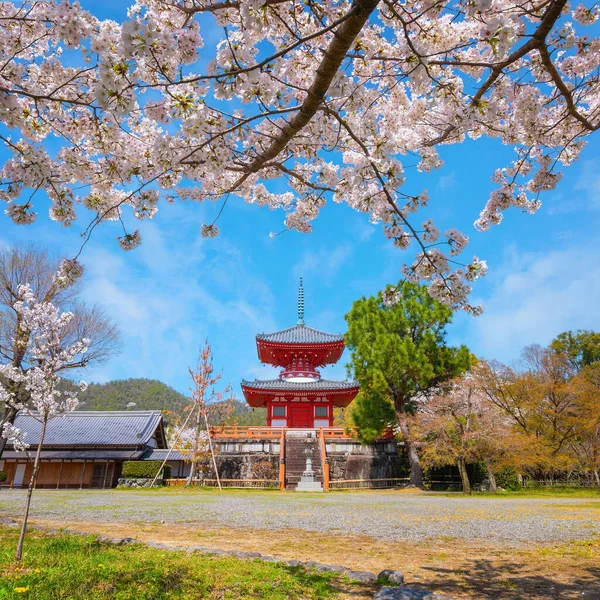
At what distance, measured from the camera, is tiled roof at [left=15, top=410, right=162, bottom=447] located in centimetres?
2555

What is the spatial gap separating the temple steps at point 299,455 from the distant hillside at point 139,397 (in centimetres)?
3593

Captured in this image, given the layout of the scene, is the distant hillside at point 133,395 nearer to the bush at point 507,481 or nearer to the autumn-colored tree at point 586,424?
the bush at point 507,481

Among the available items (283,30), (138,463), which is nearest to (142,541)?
(283,30)

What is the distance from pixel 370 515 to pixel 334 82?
24.8 feet

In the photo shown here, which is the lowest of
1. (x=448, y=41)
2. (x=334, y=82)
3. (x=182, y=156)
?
(x=182, y=156)

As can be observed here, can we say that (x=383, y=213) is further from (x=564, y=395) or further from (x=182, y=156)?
(x=564, y=395)

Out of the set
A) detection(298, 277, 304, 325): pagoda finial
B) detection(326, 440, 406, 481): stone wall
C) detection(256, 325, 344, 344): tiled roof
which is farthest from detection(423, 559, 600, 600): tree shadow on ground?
detection(298, 277, 304, 325): pagoda finial

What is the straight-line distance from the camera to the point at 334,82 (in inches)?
125

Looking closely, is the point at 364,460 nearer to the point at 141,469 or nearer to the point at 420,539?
the point at 141,469

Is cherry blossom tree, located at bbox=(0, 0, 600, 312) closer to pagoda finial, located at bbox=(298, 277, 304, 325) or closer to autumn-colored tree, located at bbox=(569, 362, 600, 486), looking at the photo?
autumn-colored tree, located at bbox=(569, 362, 600, 486)

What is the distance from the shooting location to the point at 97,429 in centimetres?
2739

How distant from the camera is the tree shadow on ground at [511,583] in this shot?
3.19m

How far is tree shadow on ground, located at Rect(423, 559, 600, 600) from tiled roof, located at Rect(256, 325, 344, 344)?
2134cm

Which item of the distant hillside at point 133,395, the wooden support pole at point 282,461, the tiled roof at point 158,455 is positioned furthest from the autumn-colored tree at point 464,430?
the distant hillside at point 133,395
